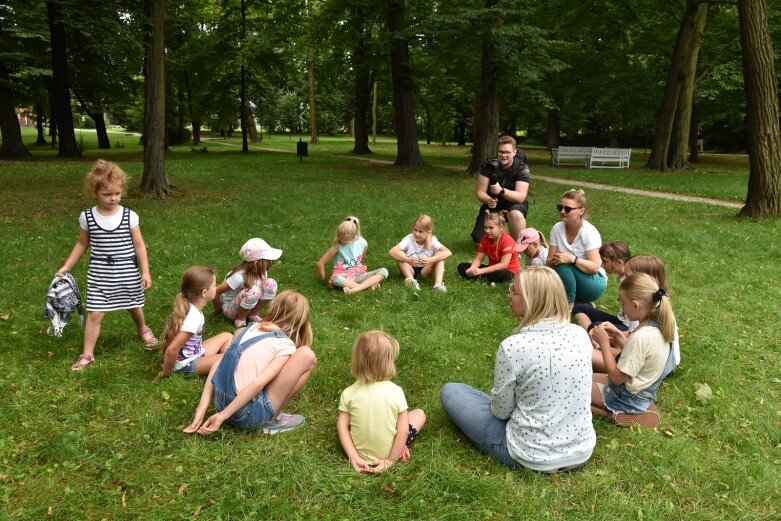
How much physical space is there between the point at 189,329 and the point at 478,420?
2145 mm

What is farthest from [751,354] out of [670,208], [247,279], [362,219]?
[670,208]

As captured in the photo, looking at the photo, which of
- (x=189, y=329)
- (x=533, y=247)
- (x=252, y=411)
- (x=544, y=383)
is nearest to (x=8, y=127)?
(x=189, y=329)

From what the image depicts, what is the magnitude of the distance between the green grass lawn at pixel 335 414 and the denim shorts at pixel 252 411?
9cm

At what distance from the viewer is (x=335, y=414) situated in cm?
391

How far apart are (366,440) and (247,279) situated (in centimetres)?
244

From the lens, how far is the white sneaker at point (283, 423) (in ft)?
11.8

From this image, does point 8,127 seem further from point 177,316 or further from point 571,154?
point 177,316

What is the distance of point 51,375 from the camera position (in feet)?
14.2

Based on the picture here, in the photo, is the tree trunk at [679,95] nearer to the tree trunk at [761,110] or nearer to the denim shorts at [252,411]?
the tree trunk at [761,110]

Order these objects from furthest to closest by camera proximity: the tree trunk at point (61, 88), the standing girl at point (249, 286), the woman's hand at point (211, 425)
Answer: the tree trunk at point (61, 88), the standing girl at point (249, 286), the woman's hand at point (211, 425)

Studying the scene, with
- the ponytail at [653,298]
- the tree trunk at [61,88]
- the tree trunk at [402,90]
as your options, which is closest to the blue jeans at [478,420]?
the ponytail at [653,298]

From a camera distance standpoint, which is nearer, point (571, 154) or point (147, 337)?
point (147, 337)

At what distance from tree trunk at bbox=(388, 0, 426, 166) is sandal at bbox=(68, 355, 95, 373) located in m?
15.9

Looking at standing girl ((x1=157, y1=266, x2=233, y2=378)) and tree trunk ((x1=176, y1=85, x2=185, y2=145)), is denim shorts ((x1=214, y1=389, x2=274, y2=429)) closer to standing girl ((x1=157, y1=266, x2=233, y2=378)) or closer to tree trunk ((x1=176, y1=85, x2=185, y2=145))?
standing girl ((x1=157, y1=266, x2=233, y2=378))
